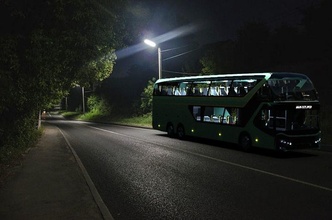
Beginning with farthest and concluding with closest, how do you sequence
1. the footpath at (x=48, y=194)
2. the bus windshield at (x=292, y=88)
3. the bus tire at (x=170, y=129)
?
the bus tire at (x=170, y=129) < the bus windshield at (x=292, y=88) < the footpath at (x=48, y=194)

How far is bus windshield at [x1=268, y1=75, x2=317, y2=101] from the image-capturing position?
14.3 meters

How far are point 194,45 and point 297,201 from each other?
193 ft

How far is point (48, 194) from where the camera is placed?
25.4 feet

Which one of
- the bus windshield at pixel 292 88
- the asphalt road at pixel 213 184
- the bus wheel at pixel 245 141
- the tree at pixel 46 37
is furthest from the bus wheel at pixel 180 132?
the tree at pixel 46 37

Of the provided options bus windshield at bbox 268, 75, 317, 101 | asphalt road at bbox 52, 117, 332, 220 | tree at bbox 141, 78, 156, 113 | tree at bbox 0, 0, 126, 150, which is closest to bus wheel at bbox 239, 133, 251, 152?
asphalt road at bbox 52, 117, 332, 220

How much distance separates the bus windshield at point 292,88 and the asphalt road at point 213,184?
242 cm

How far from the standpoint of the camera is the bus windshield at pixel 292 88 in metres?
14.3

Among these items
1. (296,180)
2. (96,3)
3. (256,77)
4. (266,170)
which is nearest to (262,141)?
(256,77)

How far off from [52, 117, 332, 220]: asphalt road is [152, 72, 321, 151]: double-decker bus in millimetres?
892

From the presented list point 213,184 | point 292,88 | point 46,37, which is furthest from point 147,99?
point 213,184

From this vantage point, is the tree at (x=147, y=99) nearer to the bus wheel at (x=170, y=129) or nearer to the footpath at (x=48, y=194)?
the bus wheel at (x=170, y=129)

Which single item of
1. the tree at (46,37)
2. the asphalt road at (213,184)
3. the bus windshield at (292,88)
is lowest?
the asphalt road at (213,184)

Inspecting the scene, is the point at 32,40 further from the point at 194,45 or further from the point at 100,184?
the point at 194,45

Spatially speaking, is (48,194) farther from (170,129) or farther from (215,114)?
(170,129)
